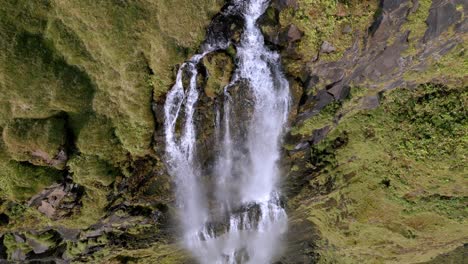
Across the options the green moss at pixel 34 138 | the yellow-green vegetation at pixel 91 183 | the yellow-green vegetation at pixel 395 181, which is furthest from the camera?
the yellow-green vegetation at pixel 395 181

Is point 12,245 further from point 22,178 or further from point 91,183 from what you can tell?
point 91,183

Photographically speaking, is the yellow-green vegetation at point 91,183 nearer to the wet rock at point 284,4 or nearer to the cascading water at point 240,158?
the cascading water at point 240,158

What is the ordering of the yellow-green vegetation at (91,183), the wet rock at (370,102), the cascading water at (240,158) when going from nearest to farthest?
1. the cascading water at (240,158)
2. the yellow-green vegetation at (91,183)
3. the wet rock at (370,102)

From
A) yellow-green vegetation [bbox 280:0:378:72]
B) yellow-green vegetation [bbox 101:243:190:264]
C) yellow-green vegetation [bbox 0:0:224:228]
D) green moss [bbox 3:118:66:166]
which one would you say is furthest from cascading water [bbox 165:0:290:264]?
green moss [bbox 3:118:66:166]

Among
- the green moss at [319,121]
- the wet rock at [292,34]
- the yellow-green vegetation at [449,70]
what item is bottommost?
the green moss at [319,121]

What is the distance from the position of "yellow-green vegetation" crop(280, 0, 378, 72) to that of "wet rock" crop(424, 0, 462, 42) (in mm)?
2407

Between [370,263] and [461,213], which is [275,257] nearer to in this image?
[370,263]

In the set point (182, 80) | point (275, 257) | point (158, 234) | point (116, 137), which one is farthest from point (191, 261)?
point (182, 80)

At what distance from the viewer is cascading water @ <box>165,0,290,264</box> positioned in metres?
16.3

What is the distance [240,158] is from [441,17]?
11157 millimetres

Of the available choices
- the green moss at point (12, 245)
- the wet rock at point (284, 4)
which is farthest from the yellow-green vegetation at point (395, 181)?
the green moss at point (12, 245)

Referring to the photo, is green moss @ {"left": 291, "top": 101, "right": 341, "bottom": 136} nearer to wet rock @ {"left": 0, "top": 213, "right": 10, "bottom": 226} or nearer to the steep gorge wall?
the steep gorge wall

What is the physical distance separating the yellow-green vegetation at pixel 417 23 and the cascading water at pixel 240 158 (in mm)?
5690

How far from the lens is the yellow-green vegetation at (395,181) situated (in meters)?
18.3
